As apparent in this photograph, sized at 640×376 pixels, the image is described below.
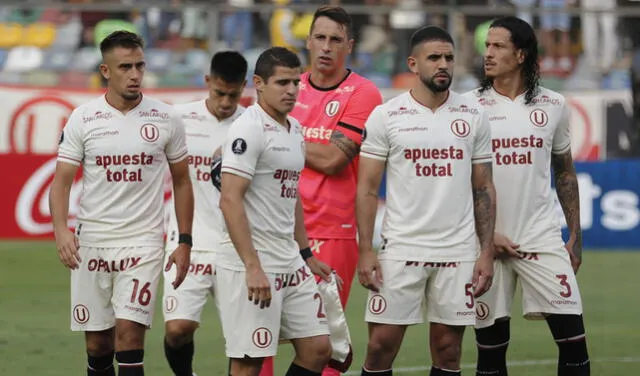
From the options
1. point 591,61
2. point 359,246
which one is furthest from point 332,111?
point 591,61

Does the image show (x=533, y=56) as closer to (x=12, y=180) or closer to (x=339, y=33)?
(x=339, y=33)

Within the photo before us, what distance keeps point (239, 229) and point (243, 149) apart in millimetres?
423

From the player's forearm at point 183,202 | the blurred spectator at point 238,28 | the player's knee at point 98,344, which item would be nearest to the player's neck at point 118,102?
the player's forearm at point 183,202

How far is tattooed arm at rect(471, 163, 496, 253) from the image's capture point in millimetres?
8195

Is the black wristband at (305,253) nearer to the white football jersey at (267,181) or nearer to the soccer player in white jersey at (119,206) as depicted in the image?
the white football jersey at (267,181)

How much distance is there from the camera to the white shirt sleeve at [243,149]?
23.8 ft

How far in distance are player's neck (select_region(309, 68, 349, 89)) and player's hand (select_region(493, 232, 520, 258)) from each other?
4.60ft

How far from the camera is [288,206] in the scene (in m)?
7.58

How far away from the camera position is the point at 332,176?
8.64 metres

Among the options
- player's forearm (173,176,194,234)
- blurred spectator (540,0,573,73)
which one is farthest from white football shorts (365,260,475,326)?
blurred spectator (540,0,573,73)

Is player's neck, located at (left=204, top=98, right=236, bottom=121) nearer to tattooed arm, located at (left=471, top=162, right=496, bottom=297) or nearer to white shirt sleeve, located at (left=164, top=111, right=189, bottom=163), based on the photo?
white shirt sleeve, located at (left=164, top=111, right=189, bottom=163)

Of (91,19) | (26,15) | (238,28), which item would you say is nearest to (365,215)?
(238,28)

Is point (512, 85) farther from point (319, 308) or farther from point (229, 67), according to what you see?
point (319, 308)

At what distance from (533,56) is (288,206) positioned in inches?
86.9
